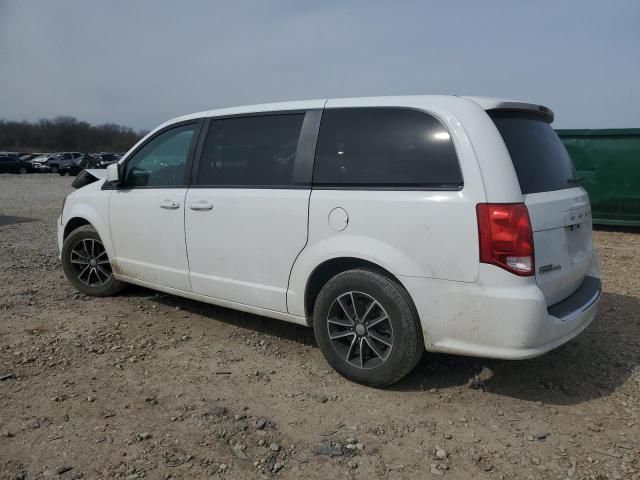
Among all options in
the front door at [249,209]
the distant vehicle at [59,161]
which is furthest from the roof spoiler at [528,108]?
the distant vehicle at [59,161]

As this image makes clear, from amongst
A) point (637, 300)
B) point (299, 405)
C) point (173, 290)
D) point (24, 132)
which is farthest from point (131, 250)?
point (24, 132)

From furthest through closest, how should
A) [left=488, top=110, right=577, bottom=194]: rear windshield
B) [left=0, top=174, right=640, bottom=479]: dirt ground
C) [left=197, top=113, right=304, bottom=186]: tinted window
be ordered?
1. [left=197, top=113, right=304, bottom=186]: tinted window
2. [left=488, top=110, right=577, bottom=194]: rear windshield
3. [left=0, top=174, right=640, bottom=479]: dirt ground

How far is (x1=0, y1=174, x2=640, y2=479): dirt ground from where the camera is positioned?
258cm

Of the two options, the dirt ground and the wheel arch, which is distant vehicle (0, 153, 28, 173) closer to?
the wheel arch

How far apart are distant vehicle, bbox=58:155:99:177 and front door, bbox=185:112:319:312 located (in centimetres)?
3613

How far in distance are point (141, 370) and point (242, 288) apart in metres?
0.90

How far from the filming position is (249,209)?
3.72 meters

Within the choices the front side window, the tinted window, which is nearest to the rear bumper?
the tinted window

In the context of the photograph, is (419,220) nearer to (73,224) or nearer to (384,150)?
(384,150)

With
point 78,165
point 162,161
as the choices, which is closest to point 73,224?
point 162,161

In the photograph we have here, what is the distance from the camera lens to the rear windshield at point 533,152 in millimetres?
3031

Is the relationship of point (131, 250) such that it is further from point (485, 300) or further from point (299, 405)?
point (485, 300)

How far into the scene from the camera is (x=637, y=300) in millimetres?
5145

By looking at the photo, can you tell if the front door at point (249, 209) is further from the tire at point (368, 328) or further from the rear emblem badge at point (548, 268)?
the rear emblem badge at point (548, 268)
